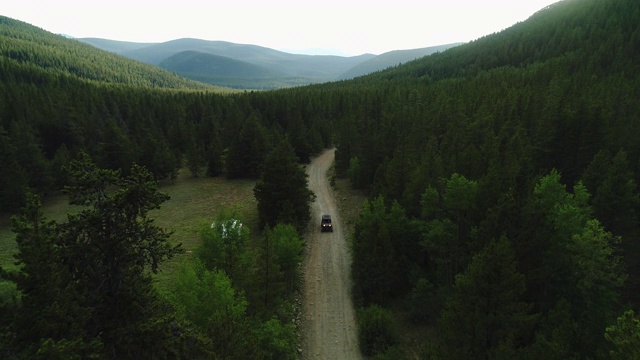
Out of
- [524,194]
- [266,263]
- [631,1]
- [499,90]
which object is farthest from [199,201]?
[631,1]

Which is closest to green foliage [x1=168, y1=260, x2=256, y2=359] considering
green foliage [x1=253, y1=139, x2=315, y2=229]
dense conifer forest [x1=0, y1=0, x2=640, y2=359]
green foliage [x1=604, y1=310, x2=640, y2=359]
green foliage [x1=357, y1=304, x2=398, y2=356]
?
dense conifer forest [x1=0, y1=0, x2=640, y2=359]

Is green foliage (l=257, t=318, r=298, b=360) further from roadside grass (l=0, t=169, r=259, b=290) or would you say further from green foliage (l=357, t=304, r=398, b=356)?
roadside grass (l=0, t=169, r=259, b=290)

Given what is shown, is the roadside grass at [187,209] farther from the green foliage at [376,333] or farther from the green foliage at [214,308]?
the green foliage at [376,333]

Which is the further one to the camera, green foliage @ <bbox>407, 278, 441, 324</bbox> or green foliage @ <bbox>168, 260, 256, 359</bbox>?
green foliage @ <bbox>407, 278, 441, 324</bbox>

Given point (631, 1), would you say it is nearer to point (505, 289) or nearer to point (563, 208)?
point (563, 208)

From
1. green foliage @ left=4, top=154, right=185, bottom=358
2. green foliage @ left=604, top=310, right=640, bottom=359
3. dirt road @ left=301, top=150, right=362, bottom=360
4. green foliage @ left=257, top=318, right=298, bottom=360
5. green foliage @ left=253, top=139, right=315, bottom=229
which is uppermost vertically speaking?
green foliage @ left=4, top=154, right=185, bottom=358

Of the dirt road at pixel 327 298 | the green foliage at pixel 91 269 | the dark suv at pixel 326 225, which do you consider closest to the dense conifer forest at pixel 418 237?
the green foliage at pixel 91 269

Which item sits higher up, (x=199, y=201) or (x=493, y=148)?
(x=493, y=148)

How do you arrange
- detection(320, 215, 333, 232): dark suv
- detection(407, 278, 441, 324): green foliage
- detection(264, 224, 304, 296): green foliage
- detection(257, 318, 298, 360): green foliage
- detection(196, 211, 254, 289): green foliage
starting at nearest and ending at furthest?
detection(257, 318, 298, 360): green foliage
detection(196, 211, 254, 289): green foliage
detection(407, 278, 441, 324): green foliage
detection(264, 224, 304, 296): green foliage
detection(320, 215, 333, 232): dark suv

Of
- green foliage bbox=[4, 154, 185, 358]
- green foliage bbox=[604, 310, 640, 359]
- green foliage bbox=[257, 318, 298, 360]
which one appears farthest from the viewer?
green foliage bbox=[257, 318, 298, 360]
